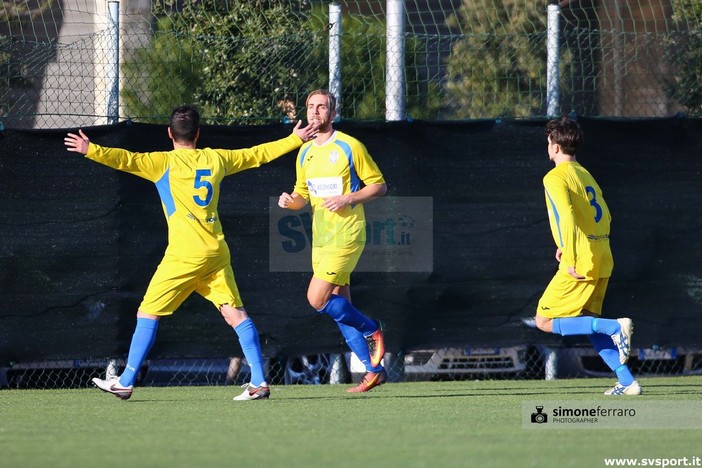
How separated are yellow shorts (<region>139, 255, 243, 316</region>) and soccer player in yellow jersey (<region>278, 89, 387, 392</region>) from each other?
2.29 ft

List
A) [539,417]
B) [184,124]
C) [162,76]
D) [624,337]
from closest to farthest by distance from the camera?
[539,417] → [184,124] → [624,337] → [162,76]

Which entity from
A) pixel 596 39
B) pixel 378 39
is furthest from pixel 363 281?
pixel 596 39

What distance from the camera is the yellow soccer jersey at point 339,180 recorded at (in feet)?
27.6

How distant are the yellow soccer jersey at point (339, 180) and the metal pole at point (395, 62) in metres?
1.98

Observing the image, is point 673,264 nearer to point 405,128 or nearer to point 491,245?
point 491,245

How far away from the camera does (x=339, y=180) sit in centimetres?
842

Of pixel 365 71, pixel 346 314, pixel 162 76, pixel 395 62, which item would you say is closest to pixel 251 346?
pixel 346 314

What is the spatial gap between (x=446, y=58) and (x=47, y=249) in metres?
4.12

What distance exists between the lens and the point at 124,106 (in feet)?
34.5

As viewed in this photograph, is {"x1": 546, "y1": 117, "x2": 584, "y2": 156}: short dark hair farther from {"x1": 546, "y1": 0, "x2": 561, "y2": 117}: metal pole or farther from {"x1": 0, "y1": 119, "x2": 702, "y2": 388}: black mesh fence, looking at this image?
{"x1": 546, "y1": 0, "x2": 561, "y2": 117}: metal pole

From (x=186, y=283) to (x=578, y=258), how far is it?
103 inches

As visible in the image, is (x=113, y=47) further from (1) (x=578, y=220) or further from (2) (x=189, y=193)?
(1) (x=578, y=220)

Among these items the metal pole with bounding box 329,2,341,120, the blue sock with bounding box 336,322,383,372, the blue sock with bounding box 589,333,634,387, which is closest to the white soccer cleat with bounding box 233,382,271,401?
the blue sock with bounding box 336,322,383,372

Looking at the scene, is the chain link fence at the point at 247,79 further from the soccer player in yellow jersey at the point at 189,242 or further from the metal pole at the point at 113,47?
the soccer player in yellow jersey at the point at 189,242
